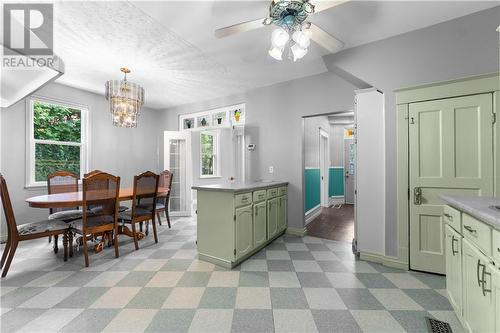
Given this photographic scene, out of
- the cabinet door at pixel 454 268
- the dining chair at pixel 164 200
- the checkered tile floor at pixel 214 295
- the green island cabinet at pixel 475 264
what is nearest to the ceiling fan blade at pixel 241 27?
the green island cabinet at pixel 475 264

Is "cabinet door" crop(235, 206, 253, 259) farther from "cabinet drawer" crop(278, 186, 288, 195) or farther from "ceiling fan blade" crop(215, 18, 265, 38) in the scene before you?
"ceiling fan blade" crop(215, 18, 265, 38)

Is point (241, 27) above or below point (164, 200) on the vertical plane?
above

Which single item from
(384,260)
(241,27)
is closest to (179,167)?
(241,27)

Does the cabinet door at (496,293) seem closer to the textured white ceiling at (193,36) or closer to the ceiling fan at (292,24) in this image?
the ceiling fan at (292,24)

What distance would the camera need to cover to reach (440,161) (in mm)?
2297

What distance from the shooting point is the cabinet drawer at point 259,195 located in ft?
9.40

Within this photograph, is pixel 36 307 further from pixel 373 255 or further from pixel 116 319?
pixel 373 255

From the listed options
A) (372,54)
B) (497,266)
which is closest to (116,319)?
(497,266)

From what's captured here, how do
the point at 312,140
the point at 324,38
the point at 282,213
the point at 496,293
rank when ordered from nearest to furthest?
the point at 496,293 → the point at 324,38 → the point at 282,213 → the point at 312,140

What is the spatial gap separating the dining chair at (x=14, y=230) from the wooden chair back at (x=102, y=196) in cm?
32

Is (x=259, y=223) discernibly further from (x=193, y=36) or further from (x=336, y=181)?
(x=336, y=181)

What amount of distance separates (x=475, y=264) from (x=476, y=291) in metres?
0.15

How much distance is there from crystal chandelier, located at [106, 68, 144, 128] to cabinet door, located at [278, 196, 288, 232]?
2704 mm

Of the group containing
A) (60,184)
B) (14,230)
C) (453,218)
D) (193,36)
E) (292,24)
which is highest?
(193,36)
